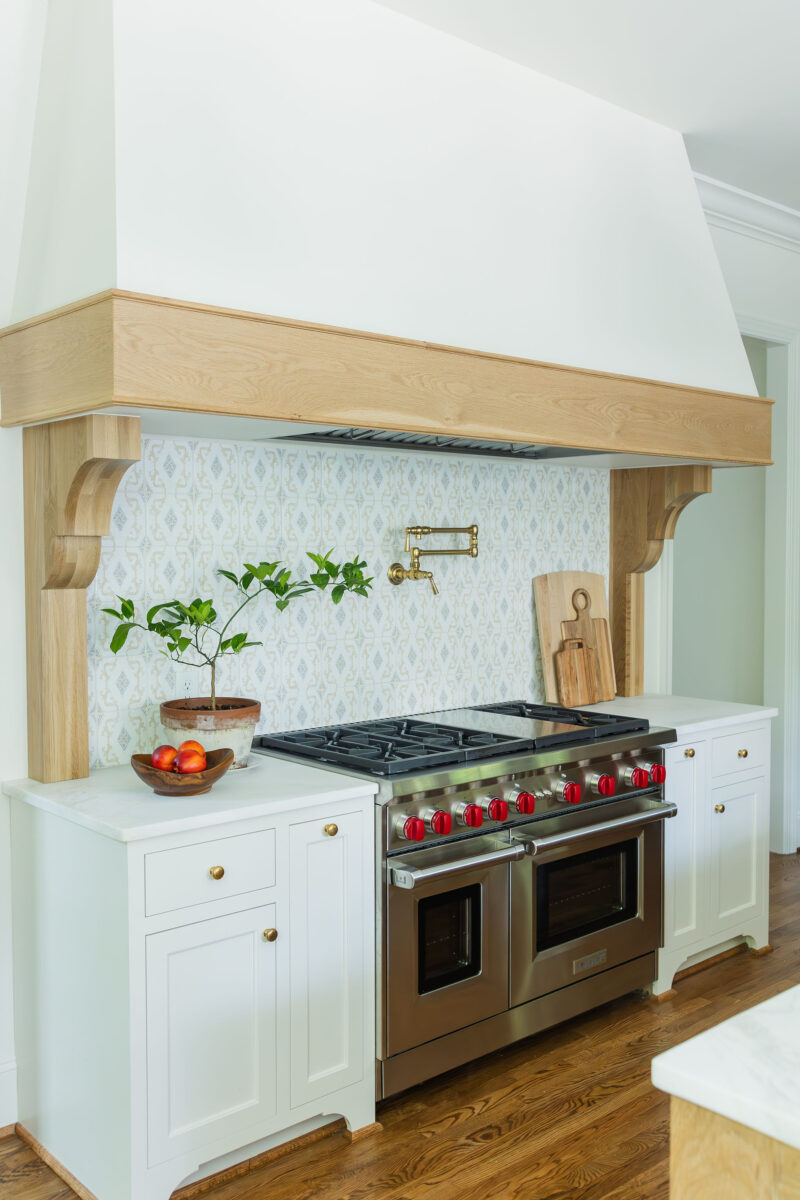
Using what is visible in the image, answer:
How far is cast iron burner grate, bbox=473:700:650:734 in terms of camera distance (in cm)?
311

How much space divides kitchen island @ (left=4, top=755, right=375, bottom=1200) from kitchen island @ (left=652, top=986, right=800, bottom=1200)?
129 centimetres

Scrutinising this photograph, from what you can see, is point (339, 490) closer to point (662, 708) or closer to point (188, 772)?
point (188, 772)

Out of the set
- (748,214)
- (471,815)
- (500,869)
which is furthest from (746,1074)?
(748,214)

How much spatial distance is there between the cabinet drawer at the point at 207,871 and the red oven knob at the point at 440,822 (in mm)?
441

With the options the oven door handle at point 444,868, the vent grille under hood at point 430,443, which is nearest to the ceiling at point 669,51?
the vent grille under hood at point 430,443

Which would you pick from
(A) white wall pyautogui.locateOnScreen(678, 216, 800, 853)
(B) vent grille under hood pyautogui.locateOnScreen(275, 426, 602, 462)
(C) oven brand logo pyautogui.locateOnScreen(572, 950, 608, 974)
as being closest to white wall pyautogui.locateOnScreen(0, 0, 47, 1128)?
(B) vent grille under hood pyautogui.locateOnScreen(275, 426, 602, 462)

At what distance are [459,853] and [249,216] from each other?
1582mm

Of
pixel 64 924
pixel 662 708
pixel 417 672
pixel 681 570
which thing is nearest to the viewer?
pixel 64 924

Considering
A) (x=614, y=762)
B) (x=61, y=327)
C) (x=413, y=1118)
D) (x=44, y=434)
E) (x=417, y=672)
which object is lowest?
(x=413, y=1118)

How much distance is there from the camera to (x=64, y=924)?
234cm

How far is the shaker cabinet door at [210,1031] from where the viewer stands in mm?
2158

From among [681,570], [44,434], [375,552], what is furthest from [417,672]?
[681,570]

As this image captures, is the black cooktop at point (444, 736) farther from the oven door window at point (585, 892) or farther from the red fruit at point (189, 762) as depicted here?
the red fruit at point (189, 762)

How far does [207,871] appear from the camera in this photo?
7.29 ft
